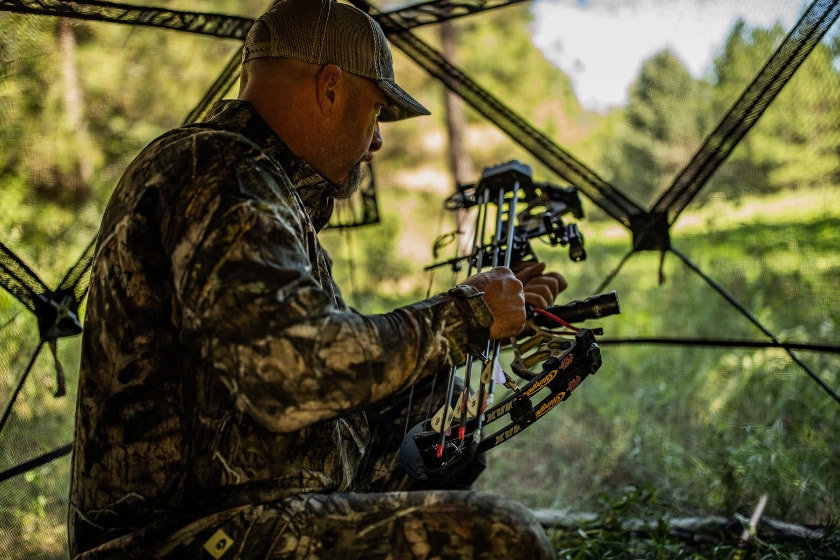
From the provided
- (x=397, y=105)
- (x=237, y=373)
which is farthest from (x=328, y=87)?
(x=237, y=373)

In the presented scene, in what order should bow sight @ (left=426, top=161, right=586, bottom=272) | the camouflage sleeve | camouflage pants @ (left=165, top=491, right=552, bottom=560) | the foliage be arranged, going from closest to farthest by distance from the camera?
the camouflage sleeve
camouflage pants @ (left=165, top=491, right=552, bottom=560)
bow sight @ (left=426, top=161, right=586, bottom=272)
the foliage

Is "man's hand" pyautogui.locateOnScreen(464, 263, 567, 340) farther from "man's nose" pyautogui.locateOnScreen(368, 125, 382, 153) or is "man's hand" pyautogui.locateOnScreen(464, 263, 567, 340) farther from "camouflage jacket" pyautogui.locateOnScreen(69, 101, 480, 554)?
"man's nose" pyautogui.locateOnScreen(368, 125, 382, 153)

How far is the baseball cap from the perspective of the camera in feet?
6.17

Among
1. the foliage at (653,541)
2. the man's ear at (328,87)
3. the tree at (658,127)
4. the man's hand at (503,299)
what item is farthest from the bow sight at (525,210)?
the tree at (658,127)

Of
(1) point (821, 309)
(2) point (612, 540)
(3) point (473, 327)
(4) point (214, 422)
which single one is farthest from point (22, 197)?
(1) point (821, 309)

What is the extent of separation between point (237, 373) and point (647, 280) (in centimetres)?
654

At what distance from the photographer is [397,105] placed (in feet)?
6.89

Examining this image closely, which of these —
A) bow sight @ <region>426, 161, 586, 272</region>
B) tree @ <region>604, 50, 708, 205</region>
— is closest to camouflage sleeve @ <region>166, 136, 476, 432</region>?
bow sight @ <region>426, 161, 586, 272</region>

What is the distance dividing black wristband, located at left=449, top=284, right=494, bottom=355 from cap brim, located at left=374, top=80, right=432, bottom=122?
64 centimetres

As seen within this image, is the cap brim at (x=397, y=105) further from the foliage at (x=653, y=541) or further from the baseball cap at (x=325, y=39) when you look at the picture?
the foliage at (x=653, y=541)

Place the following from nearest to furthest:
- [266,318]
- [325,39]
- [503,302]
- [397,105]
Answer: [266,318], [503,302], [325,39], [397,105]

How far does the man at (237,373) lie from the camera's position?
145 cm

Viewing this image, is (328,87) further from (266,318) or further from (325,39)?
(266,318)

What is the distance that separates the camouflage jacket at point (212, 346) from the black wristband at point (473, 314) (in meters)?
0.03
